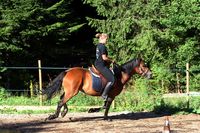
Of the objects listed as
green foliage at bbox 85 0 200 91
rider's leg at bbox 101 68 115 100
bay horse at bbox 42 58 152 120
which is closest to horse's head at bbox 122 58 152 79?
bay horse at bbox 42 58 152 120

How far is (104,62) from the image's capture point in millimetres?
13648

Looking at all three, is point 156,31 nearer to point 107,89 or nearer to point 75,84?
point 107,89

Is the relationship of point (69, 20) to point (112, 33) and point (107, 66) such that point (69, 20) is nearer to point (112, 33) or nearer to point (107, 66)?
point (112, 33)

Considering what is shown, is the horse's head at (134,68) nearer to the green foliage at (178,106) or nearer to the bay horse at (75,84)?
the bay horse at (75,84)

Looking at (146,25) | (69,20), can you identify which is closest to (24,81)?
(69,20)

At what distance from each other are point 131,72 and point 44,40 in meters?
14.5

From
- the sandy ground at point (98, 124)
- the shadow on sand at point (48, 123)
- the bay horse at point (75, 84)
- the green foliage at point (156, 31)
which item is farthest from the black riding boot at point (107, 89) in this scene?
the green foliage at point (156, 31)

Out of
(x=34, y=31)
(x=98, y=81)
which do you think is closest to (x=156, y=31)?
(x=34, y=31)

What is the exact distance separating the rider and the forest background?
9694 mm

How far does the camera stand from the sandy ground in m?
12.1

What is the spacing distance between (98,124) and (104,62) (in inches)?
67.6

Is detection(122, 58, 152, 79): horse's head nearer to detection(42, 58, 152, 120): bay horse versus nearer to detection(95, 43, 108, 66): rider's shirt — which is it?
detection(42, 58, 152, 120): bay horse

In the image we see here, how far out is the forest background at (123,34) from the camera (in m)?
24.8

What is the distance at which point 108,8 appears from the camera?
90.0ft
